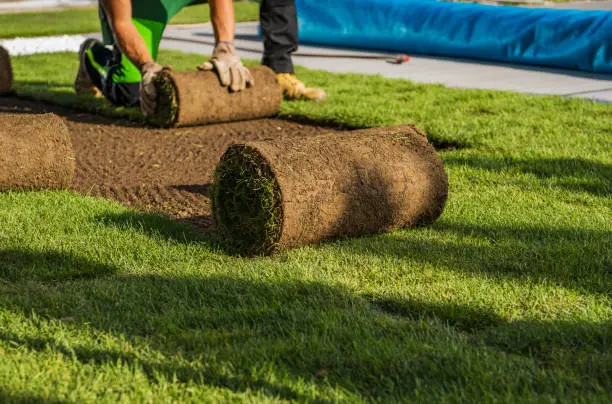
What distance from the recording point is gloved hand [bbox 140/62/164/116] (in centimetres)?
634

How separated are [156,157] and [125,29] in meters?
1.19

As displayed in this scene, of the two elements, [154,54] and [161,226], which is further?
[154,54]

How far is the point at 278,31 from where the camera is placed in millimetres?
7555

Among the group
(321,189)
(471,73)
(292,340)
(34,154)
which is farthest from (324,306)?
(471,73)

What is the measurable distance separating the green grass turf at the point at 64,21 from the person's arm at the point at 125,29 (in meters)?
9.17

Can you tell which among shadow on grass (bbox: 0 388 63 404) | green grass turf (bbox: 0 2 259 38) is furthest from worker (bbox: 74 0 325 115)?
green grass turf (bbox: 0 2 259 38)

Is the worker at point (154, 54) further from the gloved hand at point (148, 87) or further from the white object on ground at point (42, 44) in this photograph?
the white object on ground at point (42, 44)

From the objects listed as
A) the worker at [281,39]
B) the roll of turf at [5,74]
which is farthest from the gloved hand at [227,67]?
the roll of turf at [5,74]

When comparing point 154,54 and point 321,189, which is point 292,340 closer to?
point 321,189

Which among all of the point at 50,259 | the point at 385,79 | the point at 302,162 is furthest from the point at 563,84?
the point at 50,259

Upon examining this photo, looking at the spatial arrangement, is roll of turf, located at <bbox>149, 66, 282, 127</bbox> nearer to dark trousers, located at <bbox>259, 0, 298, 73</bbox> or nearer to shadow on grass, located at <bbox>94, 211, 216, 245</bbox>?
dark trousers, located at <bbox>259, 0, 298, 73</bbox>

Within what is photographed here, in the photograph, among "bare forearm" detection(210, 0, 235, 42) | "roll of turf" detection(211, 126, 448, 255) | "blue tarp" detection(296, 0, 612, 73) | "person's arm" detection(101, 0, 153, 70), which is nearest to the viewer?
"roll of turf" detection(211, 126, 448, 255)

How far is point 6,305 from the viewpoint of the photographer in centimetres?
285

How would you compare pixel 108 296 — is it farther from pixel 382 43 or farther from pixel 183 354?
pixel 382 43
